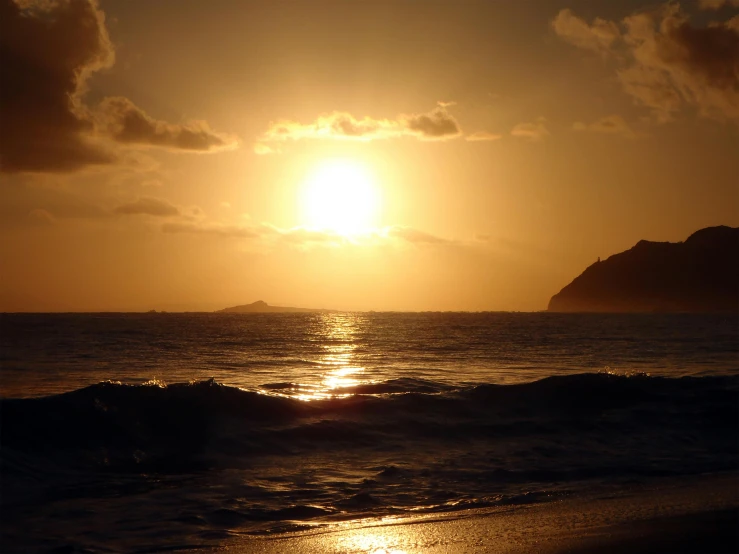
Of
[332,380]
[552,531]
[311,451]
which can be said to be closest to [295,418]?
[311,451]

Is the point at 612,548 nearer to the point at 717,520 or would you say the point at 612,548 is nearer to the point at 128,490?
the point at 717,520

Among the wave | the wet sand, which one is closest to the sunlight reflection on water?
the wave

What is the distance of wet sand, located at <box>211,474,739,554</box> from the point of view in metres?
8.88

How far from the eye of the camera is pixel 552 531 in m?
9.64

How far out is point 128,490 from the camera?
12523mm

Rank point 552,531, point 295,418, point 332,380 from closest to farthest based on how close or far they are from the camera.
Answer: point 552,531, point 295,418, point 332,380

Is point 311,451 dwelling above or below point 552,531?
below

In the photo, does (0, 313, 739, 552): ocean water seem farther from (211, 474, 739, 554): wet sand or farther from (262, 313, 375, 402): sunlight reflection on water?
(211, 474, 739, 554): wet sand

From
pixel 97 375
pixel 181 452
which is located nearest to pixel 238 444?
pixel 181 452

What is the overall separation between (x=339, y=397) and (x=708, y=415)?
11.4 meters

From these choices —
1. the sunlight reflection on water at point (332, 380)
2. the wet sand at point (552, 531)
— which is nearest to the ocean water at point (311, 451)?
the sunlight reflection on water at point (332, 380)

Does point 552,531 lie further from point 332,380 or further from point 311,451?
point 332,380

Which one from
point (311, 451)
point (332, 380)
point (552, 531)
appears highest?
point (552, 531)

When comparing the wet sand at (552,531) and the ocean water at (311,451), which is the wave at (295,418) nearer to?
the ocean water at (311,451)
